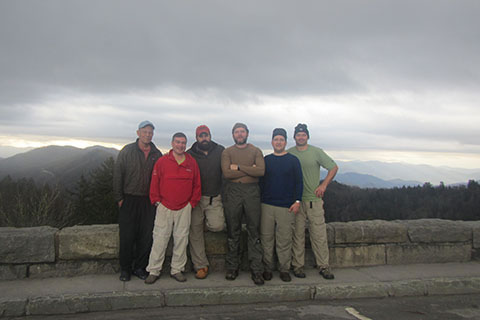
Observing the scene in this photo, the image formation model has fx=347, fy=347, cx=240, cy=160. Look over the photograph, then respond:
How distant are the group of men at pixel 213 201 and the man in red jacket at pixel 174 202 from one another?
0.01m

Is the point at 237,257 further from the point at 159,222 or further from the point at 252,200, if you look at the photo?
the point at 159,222

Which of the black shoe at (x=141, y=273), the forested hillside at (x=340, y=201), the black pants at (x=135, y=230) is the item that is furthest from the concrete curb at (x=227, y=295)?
the forested hillside at (x=340, y=201)

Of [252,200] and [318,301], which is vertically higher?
[252,200]

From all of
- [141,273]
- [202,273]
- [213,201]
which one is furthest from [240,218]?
[141,273]

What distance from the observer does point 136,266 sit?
4738 millimetres

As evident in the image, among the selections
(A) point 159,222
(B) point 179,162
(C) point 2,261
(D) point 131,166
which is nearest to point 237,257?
(A) point 159,222

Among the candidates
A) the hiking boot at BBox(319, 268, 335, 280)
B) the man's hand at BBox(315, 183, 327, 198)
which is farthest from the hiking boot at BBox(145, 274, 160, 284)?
the man's hand at BBox(315, 183, 327, 198)

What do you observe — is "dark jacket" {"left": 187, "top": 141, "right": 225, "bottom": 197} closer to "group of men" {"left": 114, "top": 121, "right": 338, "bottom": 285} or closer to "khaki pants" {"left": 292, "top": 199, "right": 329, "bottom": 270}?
"group of men" {"left": 114, "top": 121, "right": 338, "bottom": 285}

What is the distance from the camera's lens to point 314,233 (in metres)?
5.00

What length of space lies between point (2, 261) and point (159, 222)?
6.74 feet

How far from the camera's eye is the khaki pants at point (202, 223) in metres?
4.75

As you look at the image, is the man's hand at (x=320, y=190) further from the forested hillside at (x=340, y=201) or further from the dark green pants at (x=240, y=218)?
the forested hillside at (x=340, y=201)

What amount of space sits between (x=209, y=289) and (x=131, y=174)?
1791 mm

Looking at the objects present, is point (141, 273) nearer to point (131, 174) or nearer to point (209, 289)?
point (209, 289)
